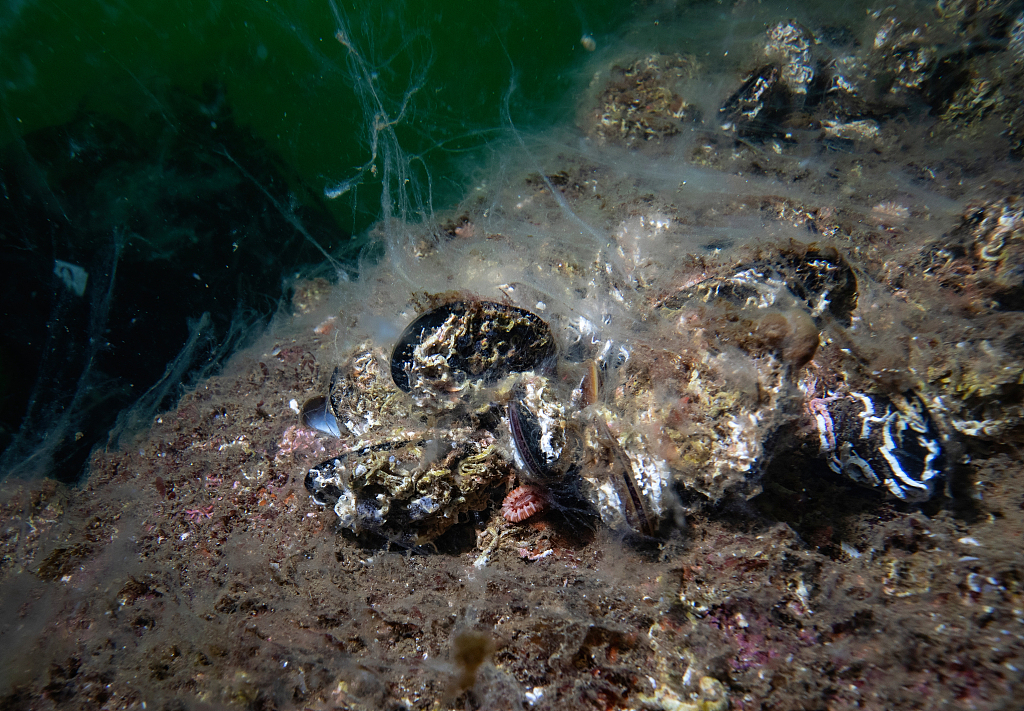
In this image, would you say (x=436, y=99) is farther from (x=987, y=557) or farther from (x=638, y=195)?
(x=987, y=557)

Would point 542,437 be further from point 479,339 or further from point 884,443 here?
point 884,443

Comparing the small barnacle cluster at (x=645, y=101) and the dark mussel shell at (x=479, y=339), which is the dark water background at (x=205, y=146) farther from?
the dark mussel shell at (x=479, y=339)

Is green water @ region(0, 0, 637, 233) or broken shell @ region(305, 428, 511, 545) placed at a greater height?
green water @ region(0, 0, 637, 233)

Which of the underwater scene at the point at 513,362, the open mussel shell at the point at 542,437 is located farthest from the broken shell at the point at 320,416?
the open mussel shell at the point at 542,437

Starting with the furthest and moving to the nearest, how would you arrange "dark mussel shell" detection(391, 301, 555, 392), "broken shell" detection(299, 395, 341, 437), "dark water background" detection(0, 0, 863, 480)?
"dark water background" detection(0, 0, 863, 480) → "broken shell" detection(299, 395, 341, 437) → "dark mussel shell" detection(391, 301, 555, 392)

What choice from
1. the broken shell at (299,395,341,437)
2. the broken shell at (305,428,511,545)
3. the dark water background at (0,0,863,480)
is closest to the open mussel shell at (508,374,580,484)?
the broken shell at (305,428,511,545)

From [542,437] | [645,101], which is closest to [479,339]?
[542,437]

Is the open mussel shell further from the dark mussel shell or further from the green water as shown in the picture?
the green water
